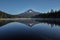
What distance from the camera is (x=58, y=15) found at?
10250 centimetres

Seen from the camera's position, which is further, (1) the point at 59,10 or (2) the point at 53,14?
(2) the point at 53,14

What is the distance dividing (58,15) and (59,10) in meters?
6.40

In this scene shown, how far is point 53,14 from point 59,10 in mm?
9459

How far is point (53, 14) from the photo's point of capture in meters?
112

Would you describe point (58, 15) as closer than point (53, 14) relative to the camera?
Yes

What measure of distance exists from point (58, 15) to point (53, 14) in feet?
34.5

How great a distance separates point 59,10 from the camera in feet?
345
